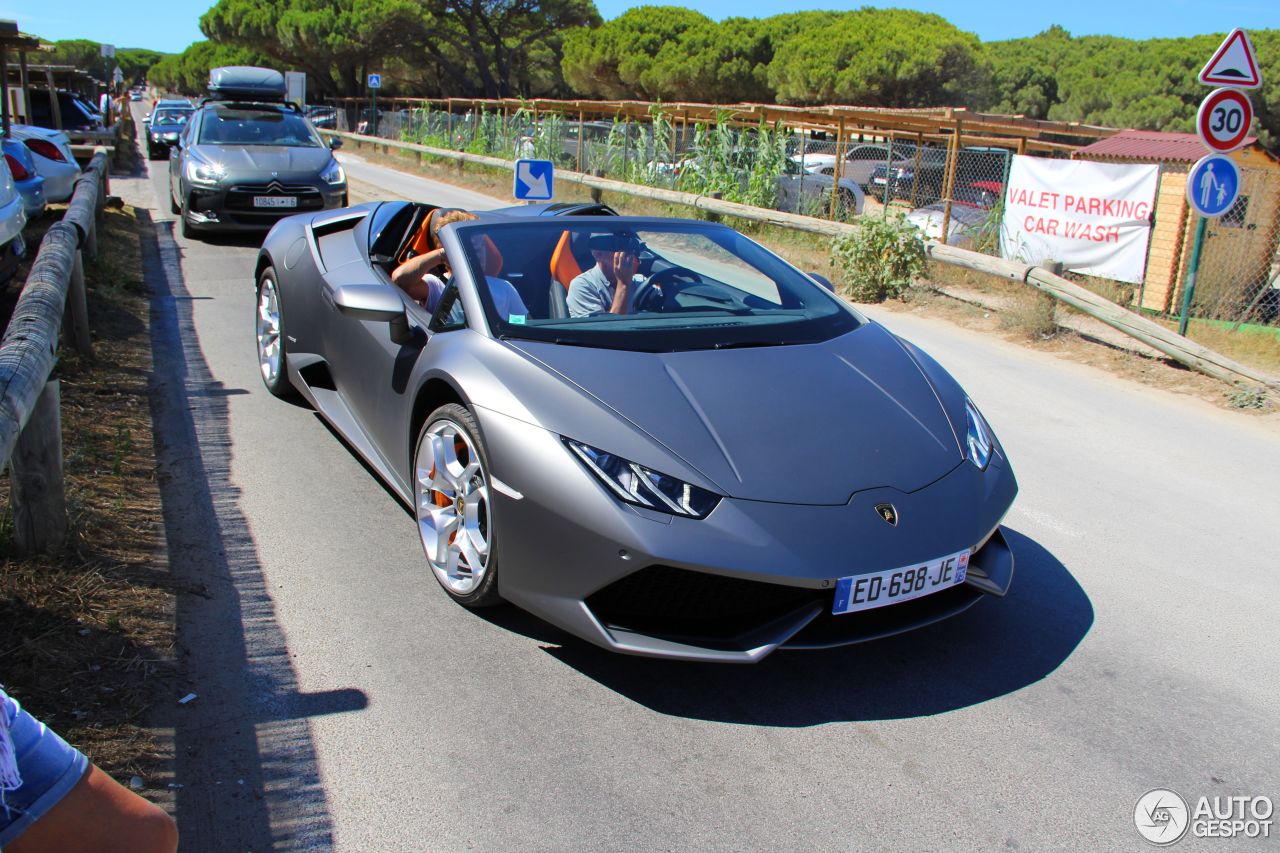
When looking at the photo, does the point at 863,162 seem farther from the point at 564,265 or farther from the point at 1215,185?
the point at 564,265

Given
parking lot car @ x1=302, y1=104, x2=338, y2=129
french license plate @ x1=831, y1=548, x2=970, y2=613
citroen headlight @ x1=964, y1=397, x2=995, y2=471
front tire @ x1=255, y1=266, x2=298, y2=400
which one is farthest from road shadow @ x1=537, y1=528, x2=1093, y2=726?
parking lot car @ x1=302, y1=104, x2=338, y2=129

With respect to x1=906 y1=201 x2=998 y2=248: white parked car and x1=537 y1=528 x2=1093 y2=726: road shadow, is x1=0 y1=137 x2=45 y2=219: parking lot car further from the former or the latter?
x1=906 y1=201 x2=998 y2=248: white parked car

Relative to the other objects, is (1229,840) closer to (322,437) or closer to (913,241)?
(322,437)

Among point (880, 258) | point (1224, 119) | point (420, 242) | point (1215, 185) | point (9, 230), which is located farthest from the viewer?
point (880, 258)

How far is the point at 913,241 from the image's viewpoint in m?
11.3

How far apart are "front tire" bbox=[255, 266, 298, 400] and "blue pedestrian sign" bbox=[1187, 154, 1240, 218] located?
23.1 feet

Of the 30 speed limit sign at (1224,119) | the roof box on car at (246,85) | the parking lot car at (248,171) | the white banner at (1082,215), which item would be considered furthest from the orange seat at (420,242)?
the roof box on car at (246,85)

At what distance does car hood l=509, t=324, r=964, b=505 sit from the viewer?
3.30m

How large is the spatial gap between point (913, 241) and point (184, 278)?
7.67m

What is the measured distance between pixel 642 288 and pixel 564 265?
14.7 inches

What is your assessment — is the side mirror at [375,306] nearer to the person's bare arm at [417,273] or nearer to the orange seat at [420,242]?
the person's bare arm at [417,273]

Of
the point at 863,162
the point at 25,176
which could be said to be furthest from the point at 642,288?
the point at 863,162

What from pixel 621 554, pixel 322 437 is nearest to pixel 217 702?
pixel 621 554

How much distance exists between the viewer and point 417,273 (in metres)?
4.75
